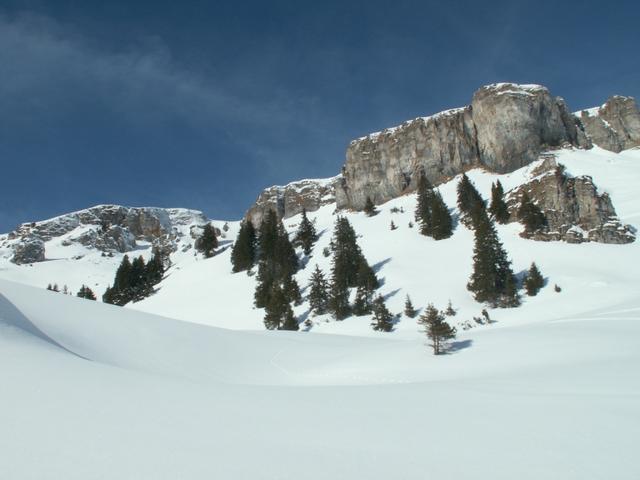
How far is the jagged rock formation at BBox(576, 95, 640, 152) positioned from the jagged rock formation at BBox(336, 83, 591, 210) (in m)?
5.16

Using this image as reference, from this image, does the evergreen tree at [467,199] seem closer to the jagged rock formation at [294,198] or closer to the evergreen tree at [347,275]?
the evergreen tree at [347,275]

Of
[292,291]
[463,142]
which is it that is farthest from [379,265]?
[463,142]

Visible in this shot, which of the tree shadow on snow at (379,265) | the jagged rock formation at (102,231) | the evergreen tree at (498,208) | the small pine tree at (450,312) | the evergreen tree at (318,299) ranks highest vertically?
the jagged rock formation at (102,231)

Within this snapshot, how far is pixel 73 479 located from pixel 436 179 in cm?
7483

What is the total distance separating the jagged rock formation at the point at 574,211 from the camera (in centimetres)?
4425

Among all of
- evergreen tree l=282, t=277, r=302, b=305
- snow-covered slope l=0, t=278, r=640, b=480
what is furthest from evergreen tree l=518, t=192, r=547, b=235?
snow-covered slope l=0, t=278, r=640, b=480

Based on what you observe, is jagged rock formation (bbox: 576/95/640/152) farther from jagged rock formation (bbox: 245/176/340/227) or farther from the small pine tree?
the small pine tree

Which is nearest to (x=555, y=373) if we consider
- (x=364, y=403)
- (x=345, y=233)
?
(x=364, y=403)

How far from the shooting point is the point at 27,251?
111875 mm

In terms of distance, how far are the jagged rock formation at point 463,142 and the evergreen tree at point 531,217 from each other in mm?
20283

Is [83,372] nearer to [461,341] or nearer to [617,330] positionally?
[461,341]

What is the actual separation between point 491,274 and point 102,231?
415 ft

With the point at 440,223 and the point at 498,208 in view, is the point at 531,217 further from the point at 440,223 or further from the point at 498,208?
the point at 440,223

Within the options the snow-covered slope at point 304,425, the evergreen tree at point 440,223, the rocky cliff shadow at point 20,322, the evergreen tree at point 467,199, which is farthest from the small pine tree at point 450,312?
the rocky cliff shadow at point 20,322
